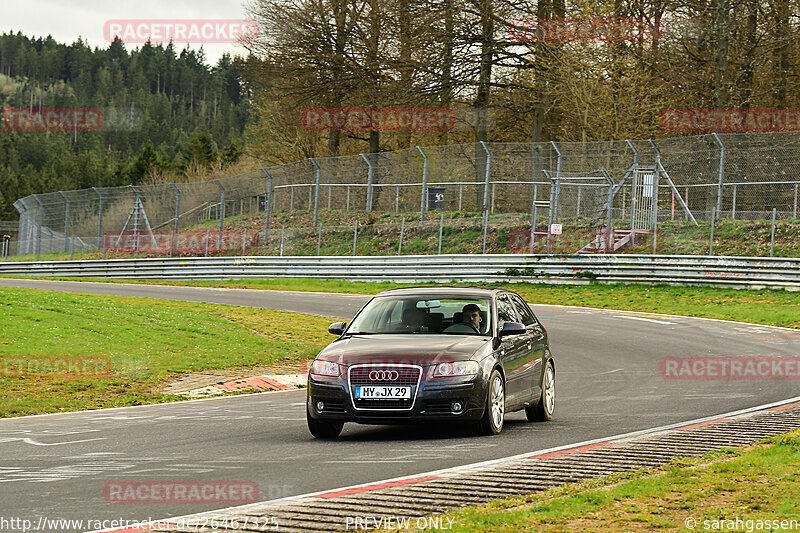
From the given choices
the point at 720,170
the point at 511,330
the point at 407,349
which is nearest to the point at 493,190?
the point at 720,170

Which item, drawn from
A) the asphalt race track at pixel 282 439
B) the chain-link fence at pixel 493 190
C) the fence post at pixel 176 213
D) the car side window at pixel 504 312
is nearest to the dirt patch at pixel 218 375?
the asphalt race track at pixel 282 439

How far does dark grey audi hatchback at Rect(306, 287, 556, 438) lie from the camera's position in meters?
10.0

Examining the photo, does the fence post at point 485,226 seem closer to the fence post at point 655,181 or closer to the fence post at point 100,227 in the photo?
the fence post at point 655,181

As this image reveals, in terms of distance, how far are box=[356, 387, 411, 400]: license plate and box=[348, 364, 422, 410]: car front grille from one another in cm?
3

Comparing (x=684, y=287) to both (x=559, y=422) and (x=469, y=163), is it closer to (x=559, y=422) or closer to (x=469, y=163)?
(x=469, y=163)

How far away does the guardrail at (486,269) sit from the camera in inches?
1166

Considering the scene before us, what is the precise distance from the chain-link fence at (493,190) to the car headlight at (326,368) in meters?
23.3

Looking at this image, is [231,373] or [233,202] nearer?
[231,373]

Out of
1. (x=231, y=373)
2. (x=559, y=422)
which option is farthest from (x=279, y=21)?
(x=559, y=422)

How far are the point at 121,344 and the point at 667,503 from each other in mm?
13543

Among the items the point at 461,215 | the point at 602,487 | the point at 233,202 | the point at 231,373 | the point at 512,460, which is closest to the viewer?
the point at 602,487

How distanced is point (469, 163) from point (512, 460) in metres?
29.2

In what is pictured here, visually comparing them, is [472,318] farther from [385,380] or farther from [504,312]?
[385,380]

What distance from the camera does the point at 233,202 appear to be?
4525cm
